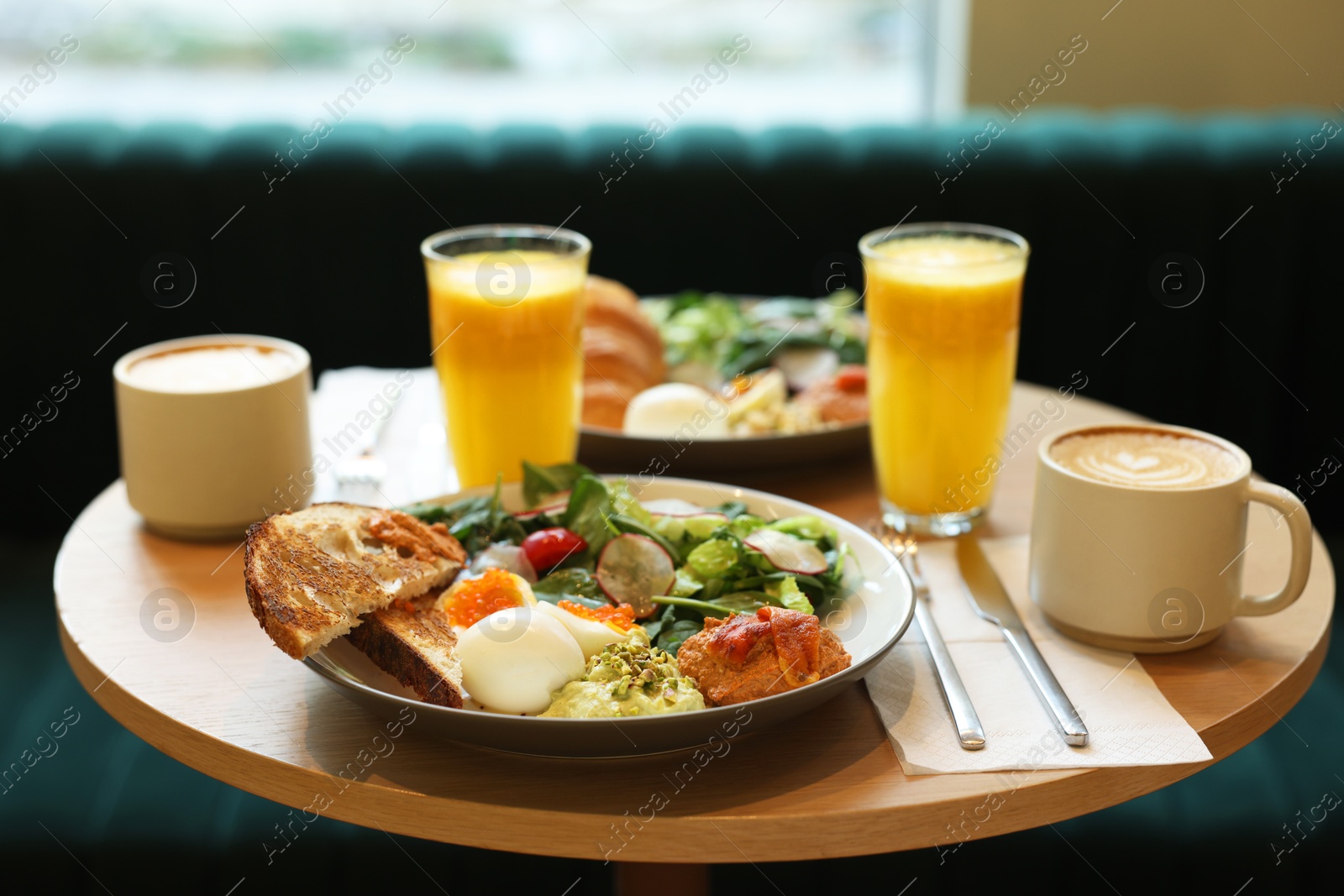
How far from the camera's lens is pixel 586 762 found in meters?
0.87

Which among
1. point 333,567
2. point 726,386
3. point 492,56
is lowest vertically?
point 726,386

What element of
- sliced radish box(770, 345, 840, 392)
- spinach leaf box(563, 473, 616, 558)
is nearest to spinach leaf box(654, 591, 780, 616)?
spinach leaf box(563, 473, 616, 558)

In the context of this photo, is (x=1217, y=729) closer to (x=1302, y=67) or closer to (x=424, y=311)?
(x=424, y=311)

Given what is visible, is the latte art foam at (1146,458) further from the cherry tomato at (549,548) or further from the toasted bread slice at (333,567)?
the toasted bread slice at (333,567)

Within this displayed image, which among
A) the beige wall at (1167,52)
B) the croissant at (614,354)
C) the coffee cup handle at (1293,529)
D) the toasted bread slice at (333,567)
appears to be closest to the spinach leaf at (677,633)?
the toasted bread slice at (333,567)

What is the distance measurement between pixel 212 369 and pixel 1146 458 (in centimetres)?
102

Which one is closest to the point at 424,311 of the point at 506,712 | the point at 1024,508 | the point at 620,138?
the point at 620,138

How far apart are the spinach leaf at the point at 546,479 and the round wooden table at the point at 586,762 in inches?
12.1

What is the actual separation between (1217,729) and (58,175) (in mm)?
2396

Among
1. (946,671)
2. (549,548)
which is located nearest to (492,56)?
(549,548)

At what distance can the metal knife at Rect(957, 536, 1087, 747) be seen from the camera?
0.90 metres

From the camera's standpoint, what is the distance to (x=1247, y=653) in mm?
1027

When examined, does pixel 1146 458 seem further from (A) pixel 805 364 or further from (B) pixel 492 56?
(B) pixel 492 56

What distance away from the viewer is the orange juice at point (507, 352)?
1402mm
